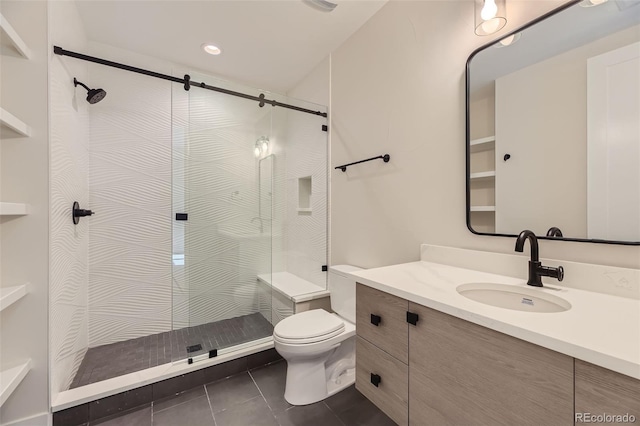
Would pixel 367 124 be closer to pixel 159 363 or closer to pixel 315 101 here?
pixel 315 101

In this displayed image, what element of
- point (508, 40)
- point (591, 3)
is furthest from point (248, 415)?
point (591, 3)

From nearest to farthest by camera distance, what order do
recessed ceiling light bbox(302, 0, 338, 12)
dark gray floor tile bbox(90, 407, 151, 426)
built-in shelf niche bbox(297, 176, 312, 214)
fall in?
dark gray floor tile bbox(90, 407, 151, 426) < recessed ceiling light bbox(302, 0, 338, 12) < built-in shelf niche bbox(297, 176, 312, 214)

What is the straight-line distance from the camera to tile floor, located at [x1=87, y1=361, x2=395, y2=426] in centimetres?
141

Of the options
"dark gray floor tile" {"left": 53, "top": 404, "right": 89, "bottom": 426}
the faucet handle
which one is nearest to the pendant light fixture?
the faucet handle

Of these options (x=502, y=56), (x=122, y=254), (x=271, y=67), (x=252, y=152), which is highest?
(x=271, y=67)

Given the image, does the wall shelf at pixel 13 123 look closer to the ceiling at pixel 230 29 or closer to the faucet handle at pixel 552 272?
the ceiling at pixel 230 29

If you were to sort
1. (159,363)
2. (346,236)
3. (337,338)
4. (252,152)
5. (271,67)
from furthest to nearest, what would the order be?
1. (271,67)
2. (252,152)
3. (346,236)
4. (159,363)
5. (337,338)

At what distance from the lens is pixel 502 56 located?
3.82 ft

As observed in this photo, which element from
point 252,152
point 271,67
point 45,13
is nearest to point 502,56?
point 252,152

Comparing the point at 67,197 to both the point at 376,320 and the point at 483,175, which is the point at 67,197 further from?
the point at 483,175

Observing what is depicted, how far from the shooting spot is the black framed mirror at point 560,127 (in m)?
0.85

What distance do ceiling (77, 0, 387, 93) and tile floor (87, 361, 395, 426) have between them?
2507mm

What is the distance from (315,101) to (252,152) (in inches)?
32.1

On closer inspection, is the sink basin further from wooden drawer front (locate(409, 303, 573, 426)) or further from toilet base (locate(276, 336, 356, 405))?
toilet base (locate(276, 336, 356, 405))
